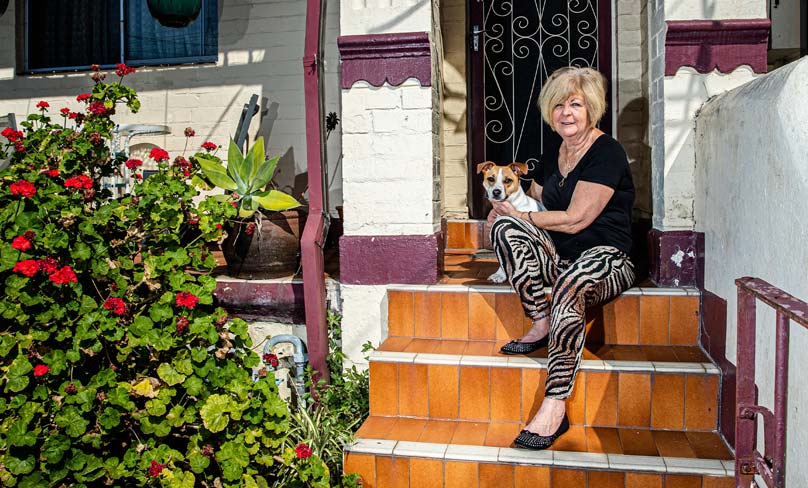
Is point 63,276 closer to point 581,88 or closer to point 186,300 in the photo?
point 186,300

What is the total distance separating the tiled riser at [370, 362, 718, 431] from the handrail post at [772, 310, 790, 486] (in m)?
1.31

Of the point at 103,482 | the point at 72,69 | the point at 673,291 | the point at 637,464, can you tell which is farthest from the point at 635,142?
the point at 72,69

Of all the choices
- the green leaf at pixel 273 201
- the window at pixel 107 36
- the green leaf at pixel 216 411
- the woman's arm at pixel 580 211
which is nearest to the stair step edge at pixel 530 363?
the woman's arm at pixel 580 211

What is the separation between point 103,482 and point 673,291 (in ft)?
8.24

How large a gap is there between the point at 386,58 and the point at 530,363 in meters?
1.63

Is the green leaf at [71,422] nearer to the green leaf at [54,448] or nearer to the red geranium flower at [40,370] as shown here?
the green leaf at [54,448]

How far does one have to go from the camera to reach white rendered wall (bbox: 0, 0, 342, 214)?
18.0ft

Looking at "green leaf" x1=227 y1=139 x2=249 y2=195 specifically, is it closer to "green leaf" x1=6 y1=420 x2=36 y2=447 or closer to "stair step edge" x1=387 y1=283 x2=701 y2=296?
"stair step edge" x1=387 y1=283 x2=701 y2=296

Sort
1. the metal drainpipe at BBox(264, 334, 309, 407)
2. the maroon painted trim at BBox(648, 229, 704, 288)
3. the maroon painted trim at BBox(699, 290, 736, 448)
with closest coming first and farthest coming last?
the maroon painted trim at BBox(699, 290, 736, 448)
the maroon painted trim at BBox(648, 229, 704, 288)
the metal drainpipe at BBox(264, 334, 309, 407)

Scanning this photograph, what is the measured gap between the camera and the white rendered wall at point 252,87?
5.48 metres

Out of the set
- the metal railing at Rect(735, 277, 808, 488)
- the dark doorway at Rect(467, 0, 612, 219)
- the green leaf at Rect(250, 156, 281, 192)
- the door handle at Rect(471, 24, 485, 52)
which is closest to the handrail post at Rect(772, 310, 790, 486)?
the metal railing at Rect(735, 277, 808, 488)

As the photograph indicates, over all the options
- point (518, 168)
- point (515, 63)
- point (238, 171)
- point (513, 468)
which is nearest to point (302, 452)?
point (513, 468)

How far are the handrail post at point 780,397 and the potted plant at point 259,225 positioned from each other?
255cm

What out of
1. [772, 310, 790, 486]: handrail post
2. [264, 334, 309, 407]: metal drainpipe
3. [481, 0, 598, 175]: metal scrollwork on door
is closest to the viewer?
[772, 310, 790, 486]: handrail post
